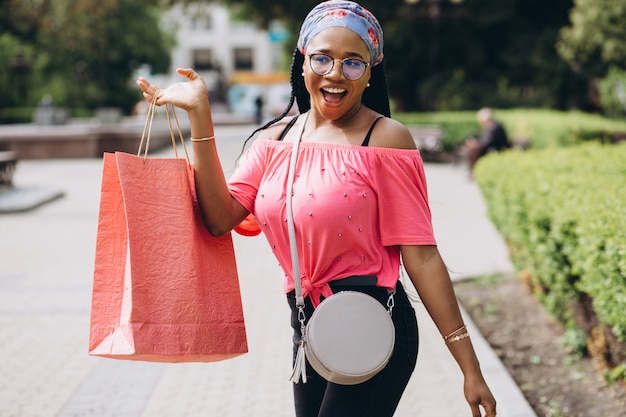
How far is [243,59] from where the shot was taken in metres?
85.6

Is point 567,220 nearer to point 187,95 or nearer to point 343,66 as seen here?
point 343,66

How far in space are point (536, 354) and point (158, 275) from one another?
167 inches

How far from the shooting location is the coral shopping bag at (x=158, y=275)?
7.39 feet

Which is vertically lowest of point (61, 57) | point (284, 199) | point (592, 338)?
point (61, 57)

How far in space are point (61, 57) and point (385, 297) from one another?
46.0m

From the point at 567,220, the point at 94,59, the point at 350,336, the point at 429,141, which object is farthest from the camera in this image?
the point at 94,59

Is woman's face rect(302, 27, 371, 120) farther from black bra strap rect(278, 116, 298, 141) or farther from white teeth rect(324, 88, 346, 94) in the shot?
black bra strap rect(278, 116, 298, 141)

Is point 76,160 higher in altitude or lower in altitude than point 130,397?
lower

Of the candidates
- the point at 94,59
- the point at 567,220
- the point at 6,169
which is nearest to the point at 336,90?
the point at 567,220

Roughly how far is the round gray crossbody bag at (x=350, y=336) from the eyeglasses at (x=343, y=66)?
24.8 inches

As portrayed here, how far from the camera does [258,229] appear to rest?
2.69 meters

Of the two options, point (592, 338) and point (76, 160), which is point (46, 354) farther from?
point (76, 160)

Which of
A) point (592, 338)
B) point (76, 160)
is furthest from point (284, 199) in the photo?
point (76, 160)

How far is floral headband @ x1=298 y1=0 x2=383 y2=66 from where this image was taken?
2338mm
